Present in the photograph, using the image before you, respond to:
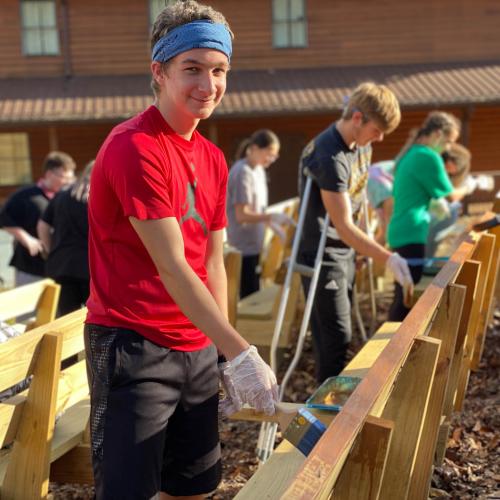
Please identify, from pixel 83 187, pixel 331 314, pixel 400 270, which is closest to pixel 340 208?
pixel 400 270

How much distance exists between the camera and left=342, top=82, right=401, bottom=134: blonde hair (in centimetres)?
389

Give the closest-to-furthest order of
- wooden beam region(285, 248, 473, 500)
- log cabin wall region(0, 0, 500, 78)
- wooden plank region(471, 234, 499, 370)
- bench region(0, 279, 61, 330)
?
1. wooden beam region(285, 248, 473, 500)
2. bench region(0, 279, 61, 330)
3. wooden plank region(471, 234, 499, 370)
4. log cabin wall region(0, 0, 500, 78)

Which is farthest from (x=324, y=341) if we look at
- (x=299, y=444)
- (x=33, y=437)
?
(x=299, y=444)

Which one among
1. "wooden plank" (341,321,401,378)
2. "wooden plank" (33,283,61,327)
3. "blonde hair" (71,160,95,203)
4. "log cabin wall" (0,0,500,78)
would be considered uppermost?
"log cabin wall" (0,0,500,78)

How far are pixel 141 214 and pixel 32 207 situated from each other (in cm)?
493

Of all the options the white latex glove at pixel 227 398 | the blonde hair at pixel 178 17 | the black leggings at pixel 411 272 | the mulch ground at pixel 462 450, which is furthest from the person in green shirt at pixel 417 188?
the blonde hair at pixel 178 17

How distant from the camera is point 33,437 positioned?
2.79 m

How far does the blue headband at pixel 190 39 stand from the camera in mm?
2068

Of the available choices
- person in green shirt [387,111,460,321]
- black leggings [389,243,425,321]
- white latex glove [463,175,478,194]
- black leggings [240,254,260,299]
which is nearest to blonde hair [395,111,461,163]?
person in green shirt [387,111,460,321]

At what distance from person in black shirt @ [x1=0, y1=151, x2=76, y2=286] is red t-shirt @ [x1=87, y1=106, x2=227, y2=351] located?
4550 mm

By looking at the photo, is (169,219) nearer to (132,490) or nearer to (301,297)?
(132,490)

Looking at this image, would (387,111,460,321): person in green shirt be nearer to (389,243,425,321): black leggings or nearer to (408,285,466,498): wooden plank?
(389,243,425,321): black leggings

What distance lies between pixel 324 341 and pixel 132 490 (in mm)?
2373

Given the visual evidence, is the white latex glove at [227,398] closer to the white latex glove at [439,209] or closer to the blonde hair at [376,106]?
the blonde hair at [376,106]
